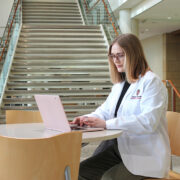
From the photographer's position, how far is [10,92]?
8773mm

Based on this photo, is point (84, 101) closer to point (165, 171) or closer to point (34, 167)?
point (165, 171)

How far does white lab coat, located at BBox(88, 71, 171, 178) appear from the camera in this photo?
7.29 feet

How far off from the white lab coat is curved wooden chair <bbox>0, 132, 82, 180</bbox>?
60 centimetres

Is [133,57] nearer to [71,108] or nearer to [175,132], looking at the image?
[175,132]

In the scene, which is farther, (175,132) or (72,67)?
(72,67)

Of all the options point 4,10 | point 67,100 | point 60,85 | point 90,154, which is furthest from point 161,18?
point 90,154

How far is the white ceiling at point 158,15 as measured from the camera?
35.9 feet

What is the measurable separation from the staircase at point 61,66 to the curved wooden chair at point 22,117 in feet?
14.6

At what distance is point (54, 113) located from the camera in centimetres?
218

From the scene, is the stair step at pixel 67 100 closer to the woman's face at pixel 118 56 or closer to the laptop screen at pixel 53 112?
the woman's face at pixel 118 56

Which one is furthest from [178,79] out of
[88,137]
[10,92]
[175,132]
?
[88,137]

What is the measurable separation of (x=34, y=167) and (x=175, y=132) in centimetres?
148

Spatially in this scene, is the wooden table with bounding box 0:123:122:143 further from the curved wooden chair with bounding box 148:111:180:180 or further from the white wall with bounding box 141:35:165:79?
the white wall with bounding box 141:35:165:79

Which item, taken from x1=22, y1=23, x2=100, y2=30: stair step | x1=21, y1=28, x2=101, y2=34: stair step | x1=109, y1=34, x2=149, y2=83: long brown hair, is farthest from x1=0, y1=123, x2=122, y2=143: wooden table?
x1=22, y1=23, x2=100, y2=30: stair step
